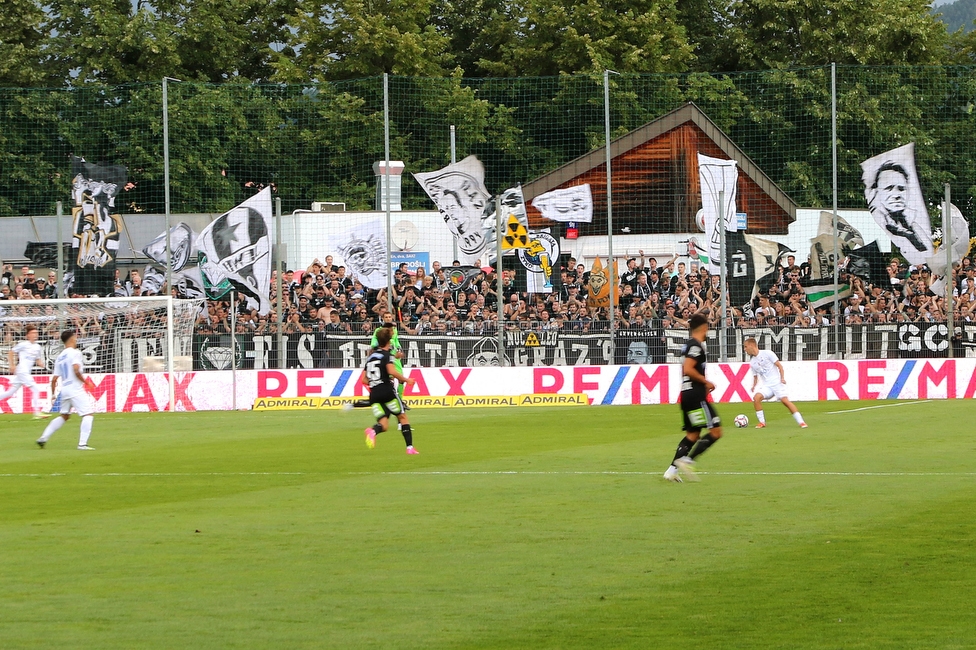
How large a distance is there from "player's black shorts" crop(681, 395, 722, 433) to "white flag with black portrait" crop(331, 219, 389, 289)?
16984 millimetres

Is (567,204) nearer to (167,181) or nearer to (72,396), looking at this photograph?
(167,181)

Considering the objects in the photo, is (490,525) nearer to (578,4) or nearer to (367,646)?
(367,646)

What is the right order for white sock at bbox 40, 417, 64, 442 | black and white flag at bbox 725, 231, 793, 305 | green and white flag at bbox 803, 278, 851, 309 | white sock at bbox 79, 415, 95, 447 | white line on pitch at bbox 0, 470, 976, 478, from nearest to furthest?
white line on pitch at bbox 0, 470, 976, 478 → white sock at bbox 79, 415, 95, 447 → white sock at bbox 40, 417, 64, 442 → green and white flag at bbox 803, 278, 851, 309 → black and white flag at bbox 725, 231, 793, 305

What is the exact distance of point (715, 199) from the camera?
101ft

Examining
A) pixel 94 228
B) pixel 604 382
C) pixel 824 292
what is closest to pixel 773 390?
pixel 604 382

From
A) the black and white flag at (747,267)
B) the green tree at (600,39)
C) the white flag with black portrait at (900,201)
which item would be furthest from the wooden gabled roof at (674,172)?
the green tree at (600,39)

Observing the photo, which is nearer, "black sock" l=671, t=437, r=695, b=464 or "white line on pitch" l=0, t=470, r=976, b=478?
"black sock" l=671, t=437, r=695, b=464

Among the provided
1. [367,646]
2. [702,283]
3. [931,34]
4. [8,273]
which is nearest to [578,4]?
[931,34]

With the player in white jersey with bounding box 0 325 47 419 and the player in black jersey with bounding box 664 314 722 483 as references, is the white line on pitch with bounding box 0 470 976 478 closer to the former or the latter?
the player in black jersey with bounding box 664 314 722 483

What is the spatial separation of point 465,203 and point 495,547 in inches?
867

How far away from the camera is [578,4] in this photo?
4972cm

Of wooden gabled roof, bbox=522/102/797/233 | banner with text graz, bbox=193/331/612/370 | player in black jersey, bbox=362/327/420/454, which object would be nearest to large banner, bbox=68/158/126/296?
banner with text graz, bbox=193/331/612/370

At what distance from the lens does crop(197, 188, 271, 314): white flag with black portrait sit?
29.1 m

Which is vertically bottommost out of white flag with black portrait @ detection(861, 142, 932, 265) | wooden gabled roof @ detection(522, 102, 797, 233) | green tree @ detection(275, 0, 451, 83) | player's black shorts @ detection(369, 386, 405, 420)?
player's black shorts @ detection(369, 386, 405, 420)
